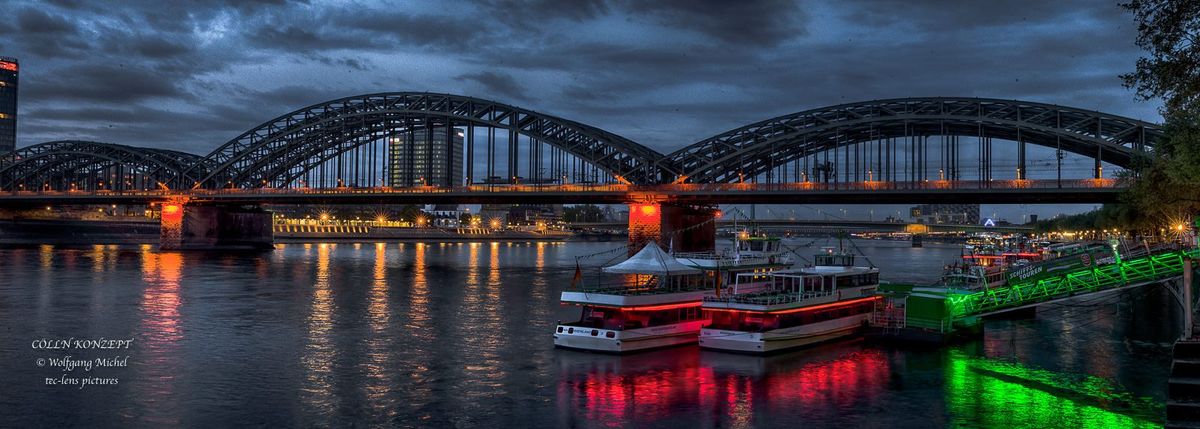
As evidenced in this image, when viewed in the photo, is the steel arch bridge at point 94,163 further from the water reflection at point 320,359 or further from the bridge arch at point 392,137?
the water reflection at point 320,359

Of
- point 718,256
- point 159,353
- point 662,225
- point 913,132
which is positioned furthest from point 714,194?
point 159,353

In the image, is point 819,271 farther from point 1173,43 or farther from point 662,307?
point 1173,43

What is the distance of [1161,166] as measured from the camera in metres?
46.7

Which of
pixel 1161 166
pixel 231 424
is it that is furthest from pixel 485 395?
pixel 1161 166

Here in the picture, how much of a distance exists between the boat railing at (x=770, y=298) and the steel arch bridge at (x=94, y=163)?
488 ft

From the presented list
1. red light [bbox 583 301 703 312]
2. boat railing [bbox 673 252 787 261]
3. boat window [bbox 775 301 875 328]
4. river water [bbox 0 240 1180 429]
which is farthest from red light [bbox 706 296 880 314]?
boat railing [bbox 673 252 787 261]

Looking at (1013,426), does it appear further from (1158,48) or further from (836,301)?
(836,301)

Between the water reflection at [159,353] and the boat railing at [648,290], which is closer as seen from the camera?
the water reflection at [159,353]

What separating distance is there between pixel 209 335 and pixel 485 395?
2233cm

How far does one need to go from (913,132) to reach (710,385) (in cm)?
9118

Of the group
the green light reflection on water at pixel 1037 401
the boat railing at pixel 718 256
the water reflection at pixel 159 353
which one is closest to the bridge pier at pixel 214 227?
the water reflection at pixel 159 353

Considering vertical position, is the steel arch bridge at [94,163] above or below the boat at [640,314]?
above

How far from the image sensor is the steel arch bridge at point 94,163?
17675 centimetres

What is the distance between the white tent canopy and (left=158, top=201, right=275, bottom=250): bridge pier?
444ft
